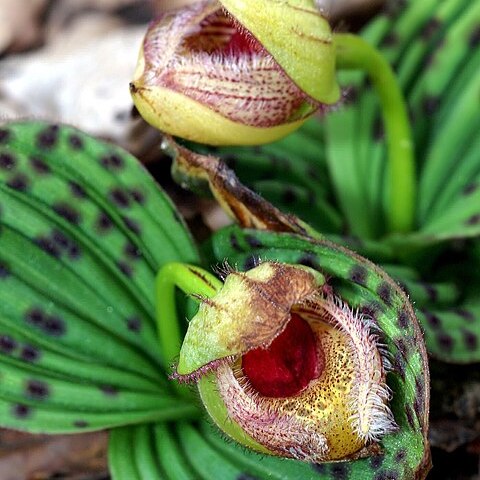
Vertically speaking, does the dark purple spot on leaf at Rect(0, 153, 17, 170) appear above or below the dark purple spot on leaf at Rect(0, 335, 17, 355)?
above

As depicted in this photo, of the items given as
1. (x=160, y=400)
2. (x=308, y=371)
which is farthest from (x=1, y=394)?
(x=308, y=371)

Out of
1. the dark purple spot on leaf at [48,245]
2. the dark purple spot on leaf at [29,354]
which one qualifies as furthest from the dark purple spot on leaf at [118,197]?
the dark purple spot on leaf at [29,354]

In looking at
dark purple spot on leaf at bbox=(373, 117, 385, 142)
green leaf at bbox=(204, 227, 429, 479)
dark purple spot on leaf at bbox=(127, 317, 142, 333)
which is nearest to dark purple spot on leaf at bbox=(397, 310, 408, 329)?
green leaf at bbox=(204, 227, 429, 479)

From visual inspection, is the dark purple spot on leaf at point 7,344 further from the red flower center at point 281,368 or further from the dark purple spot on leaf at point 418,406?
the dark purple spot on leaf at point 418,406

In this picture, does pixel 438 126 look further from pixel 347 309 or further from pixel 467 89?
pixel 347 309

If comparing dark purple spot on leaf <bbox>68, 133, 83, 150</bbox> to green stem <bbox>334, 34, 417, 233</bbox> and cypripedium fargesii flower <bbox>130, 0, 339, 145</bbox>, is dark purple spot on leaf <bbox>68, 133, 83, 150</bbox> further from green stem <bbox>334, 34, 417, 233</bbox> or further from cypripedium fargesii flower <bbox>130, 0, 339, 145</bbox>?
green stem <bbox>334, 34, 417, 233</bbox>

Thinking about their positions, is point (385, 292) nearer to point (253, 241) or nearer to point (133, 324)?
point (253, 241)
